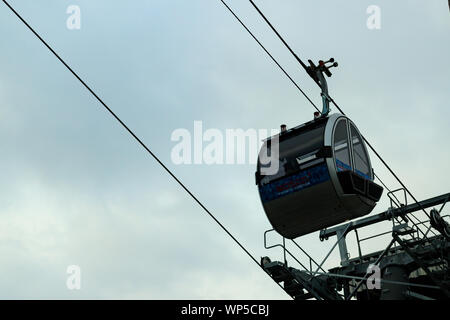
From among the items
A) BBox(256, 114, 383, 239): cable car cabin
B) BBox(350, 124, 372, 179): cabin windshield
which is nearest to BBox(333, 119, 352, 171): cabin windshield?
BBox(256, 114, 383, 239): cable car cabin

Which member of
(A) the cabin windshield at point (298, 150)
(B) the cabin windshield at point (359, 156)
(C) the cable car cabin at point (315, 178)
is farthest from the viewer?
(B) the cabin windshield at point (359, 156)

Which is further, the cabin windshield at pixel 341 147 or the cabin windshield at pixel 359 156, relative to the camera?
the cabin windshield at pixel 359 156

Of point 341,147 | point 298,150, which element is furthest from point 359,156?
point 298,150

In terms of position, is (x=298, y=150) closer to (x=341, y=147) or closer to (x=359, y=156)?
(x=341, y=147)

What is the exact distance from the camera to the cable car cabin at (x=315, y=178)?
12.5 metres

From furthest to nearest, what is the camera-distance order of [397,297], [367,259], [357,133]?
[367,259], [397,297], [357,133]

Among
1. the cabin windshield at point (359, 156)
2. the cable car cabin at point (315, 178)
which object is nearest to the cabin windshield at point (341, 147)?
the cable car cabin at point (315, 178)

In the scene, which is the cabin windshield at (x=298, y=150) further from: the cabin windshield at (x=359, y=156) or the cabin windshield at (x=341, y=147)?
the cabin windshield at (x=359, y=156)

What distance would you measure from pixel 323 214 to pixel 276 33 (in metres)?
4.15

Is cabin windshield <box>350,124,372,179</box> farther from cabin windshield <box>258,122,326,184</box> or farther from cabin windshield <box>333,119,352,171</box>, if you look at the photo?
cabin windshield <box>258,122,326,184</box>

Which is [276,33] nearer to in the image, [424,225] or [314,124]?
[314,124]
